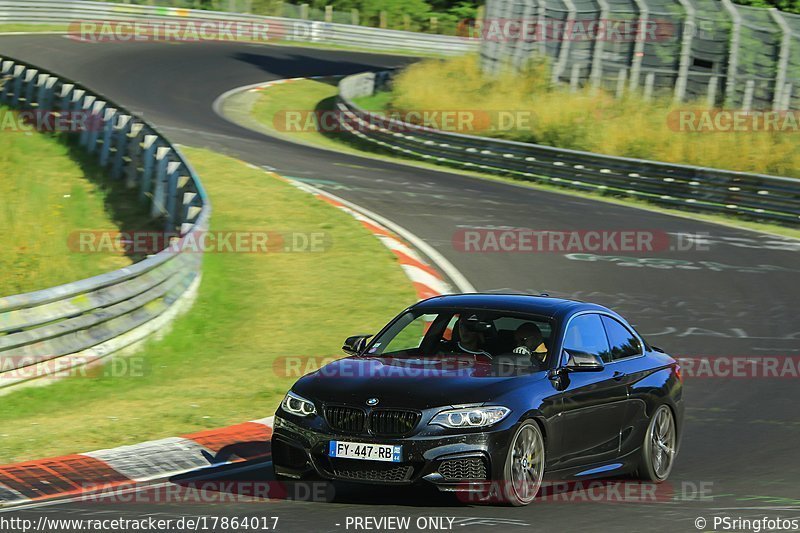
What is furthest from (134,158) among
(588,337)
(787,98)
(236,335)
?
(787,98)

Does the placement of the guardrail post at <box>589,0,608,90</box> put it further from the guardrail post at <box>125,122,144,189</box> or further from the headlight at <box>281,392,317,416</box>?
the headlight at <box>281,392,317,416</box>

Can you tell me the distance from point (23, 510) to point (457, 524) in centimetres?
266

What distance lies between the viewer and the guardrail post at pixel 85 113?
23000mm

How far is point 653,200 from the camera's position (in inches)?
1017

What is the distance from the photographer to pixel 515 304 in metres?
8.71

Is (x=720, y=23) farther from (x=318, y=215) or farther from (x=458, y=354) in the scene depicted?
(x=458, y=354)

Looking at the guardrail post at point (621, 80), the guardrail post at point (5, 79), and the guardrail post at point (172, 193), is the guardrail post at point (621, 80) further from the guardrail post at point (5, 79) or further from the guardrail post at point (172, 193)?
the guardrail post at point (172, 193)

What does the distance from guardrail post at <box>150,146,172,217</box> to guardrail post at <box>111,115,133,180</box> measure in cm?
225

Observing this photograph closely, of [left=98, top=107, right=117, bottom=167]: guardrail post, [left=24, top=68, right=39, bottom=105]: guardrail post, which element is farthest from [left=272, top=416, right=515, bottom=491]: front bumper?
[left=24, top=68, right=39, bottom=105]: guardrail post

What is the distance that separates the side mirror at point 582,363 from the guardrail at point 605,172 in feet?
53.1

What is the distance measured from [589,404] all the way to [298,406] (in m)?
2.05


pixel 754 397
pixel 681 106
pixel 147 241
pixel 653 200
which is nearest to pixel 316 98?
pixel 681 106

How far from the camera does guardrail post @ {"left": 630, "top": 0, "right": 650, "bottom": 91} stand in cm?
3344

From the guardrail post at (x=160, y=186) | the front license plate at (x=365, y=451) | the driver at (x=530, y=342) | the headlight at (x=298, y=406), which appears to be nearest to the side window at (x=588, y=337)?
the driver at (x=530, y=342)
